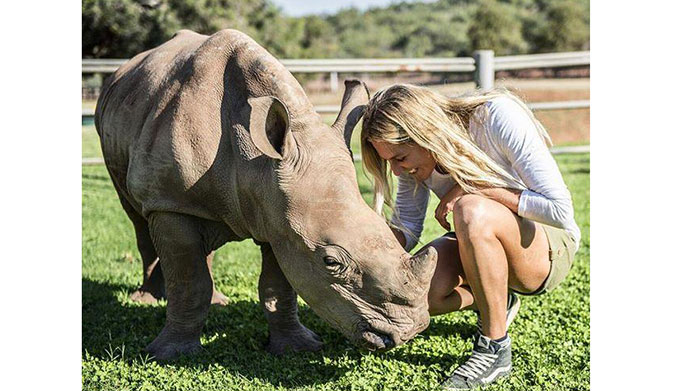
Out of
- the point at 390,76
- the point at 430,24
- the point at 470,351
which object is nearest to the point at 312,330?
the point at 470,351

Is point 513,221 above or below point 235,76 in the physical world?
below

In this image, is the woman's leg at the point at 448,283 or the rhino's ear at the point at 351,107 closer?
the rhino's ear at the point at 351,107

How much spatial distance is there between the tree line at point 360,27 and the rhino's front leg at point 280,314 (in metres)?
21.5

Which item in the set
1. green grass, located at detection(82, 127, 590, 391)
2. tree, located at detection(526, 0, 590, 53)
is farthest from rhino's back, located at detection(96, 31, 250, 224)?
tree, located at detection(526, 0, 590, 53)

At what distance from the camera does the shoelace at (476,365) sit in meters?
4.28

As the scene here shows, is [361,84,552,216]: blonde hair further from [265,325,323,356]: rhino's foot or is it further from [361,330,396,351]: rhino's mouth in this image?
[265,325,323,356]: rhino's foot

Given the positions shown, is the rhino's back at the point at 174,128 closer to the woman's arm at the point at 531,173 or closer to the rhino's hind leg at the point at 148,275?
Result: the rhino's hind leg at the point at 148,275

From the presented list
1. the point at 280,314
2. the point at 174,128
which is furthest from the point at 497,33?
the point at 174,128

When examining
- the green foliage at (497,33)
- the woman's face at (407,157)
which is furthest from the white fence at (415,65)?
the green foliage at (497,33)

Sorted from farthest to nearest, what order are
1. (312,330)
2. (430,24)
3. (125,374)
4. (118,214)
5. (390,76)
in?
1. (430,24)
2. (390,76)
3. (118,214)
4. (312,330)
5. (125,374)

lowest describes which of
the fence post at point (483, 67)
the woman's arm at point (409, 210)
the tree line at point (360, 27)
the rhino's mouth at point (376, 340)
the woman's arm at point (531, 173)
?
the rhino's mouth at point (376, 340)

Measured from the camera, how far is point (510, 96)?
4406 mm

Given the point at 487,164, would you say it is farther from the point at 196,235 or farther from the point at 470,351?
the point at 196,235

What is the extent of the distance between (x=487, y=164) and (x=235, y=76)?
1455 mm
